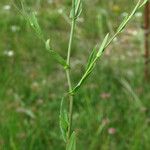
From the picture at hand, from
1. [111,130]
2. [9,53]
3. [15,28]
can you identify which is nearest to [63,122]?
[111,130]

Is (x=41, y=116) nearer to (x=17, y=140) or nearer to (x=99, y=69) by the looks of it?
(x=17, y=140)

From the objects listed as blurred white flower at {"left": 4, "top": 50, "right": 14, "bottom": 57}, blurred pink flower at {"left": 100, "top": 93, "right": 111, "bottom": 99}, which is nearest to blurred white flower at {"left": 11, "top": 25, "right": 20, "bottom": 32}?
blurred white flower at {"left": 4, "top": 50, "right": 14, "bottom": 57}

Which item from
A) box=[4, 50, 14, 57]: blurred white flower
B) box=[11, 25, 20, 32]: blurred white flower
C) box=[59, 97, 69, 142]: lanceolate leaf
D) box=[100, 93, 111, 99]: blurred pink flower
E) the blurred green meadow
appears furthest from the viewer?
box=[11, 25, 20, 32]: blurred white flower

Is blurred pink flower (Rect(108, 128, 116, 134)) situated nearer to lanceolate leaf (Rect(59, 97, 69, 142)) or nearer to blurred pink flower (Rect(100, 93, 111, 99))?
blurred pink flower (Rect(100, 93, 111, 99))

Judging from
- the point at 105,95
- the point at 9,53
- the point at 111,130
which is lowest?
the point at 111,130

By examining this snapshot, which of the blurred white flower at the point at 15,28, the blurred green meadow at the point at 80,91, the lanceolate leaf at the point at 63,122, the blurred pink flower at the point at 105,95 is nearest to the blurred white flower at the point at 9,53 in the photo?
the blurred green meadow at the point at 80,91

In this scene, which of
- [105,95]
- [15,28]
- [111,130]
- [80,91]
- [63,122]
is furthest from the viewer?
[15,28]

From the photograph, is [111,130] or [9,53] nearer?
[111,130]

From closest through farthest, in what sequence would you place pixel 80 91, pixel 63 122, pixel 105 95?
pixel 63 122, pixel 105 95, pixel 80 91

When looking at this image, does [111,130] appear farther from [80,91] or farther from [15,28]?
[15,28]
